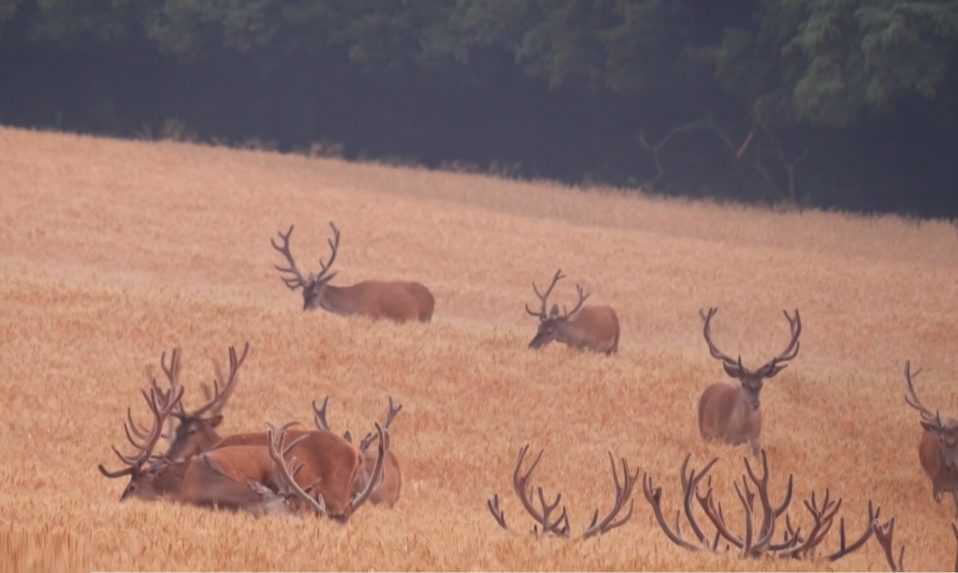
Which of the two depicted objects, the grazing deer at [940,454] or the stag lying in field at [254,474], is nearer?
the stag lying in field at [254,474]

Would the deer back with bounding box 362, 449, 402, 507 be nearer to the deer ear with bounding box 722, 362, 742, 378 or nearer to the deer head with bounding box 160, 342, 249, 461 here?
the deer head with bounding box 160, 342, 249, 461

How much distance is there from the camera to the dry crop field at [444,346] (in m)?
9.54

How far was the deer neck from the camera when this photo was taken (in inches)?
840

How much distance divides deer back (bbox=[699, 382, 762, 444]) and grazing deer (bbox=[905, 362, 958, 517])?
1.34 meters

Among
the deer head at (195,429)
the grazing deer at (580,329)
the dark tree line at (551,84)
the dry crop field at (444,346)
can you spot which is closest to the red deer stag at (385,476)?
the dry crop field at (444,346)

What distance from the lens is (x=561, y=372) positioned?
18.5m

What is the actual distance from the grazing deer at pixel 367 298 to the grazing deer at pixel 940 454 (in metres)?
6.36

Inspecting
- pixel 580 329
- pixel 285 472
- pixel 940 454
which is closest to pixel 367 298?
pixel 580 329

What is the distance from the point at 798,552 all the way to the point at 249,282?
50.2 feet

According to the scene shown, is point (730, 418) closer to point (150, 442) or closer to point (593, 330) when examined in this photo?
point (593, 330)

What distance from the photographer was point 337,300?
21484 millimetres

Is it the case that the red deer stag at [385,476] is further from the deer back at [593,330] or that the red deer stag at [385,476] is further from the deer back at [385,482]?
the deer back at [593,330]

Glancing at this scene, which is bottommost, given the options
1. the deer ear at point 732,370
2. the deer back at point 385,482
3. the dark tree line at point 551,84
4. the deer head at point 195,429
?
the deer back at point 385,482

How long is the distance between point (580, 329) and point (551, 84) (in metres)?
23.5
